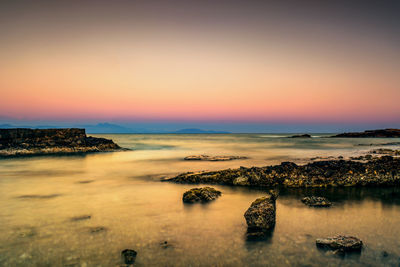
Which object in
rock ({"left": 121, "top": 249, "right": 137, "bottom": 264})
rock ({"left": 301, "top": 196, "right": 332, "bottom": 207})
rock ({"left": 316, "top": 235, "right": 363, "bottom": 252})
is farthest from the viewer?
rock ({"left": 301, "top": 196, "right": 332, "bottom": 207})

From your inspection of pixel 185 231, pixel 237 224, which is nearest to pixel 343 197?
pixel 237 224

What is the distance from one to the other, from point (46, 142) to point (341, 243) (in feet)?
117

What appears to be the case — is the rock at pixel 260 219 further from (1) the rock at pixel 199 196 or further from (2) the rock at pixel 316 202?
(1) the rock at pixel 199 196

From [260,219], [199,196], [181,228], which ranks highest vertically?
[260,219]

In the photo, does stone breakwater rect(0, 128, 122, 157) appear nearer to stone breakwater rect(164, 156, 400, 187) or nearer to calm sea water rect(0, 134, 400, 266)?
calm sea water rect(0, 134, 400, 266)

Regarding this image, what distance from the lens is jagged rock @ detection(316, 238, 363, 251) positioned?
5.31 meters

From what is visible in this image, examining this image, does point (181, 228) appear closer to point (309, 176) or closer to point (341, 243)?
point (341, 243)

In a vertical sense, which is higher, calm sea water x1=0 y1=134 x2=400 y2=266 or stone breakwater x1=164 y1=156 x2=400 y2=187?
stone breakwater x1=164 y1=156 x2=400 y2=187

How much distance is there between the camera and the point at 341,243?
5398 millimetres

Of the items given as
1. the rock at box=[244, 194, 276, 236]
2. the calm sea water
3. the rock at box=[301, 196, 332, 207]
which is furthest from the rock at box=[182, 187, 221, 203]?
the rock at box=[301, 196, 332, 207]

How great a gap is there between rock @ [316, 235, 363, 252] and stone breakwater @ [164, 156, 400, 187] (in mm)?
5887

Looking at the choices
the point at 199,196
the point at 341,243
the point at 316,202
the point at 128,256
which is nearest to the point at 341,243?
the point at 341,243

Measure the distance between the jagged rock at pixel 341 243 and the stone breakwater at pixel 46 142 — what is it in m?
32.3

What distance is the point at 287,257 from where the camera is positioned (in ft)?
16.8
